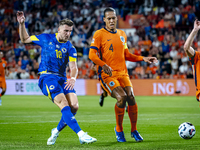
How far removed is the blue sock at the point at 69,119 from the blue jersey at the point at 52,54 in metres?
0.83

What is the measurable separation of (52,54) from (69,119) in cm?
128

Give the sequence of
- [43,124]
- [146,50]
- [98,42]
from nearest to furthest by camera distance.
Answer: [98,42]
[43,124]
[146,50]

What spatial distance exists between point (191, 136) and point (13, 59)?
2089 cm

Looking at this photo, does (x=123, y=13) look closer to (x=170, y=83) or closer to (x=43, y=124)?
(x=170, y=83)

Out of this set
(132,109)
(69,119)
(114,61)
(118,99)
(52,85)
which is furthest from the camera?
(114,61)

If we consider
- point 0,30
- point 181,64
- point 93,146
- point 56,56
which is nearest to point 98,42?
point 56,56

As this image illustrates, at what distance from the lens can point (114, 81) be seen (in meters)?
6.59

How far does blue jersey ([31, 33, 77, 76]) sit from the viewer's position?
6.22 metres

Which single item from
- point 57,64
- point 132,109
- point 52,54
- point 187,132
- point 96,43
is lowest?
point 187,132

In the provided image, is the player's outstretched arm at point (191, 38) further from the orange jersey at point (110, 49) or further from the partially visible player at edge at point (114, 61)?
the orange jersey at point (110, 49)

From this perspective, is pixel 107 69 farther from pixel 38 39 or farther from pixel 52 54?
pixel 38 39

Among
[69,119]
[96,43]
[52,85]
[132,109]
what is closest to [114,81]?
[132,109]

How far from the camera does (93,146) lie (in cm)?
582

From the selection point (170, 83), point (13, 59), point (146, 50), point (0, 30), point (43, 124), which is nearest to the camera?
point (43, 124)
